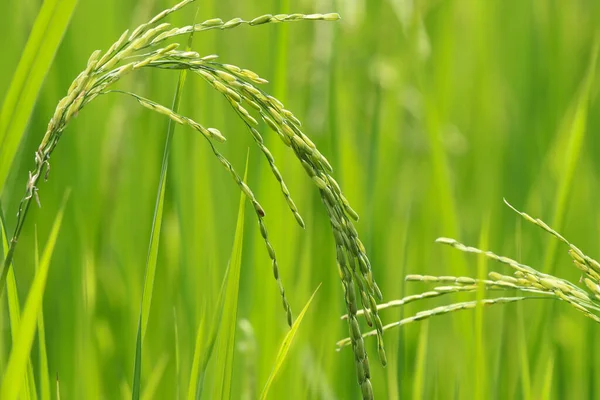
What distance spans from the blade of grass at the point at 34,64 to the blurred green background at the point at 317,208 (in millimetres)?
332

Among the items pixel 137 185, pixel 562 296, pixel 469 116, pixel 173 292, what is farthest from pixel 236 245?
pixel 469 116

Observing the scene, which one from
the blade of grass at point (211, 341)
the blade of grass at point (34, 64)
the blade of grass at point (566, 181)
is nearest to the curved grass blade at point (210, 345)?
the blade of grass at point (211, 341)

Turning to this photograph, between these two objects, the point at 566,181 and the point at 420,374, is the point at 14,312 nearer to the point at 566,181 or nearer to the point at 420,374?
the point at 420,374

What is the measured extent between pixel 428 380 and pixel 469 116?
158 centimetres

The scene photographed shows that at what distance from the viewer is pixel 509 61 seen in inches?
133

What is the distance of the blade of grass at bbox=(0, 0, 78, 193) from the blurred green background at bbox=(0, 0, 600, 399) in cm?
33

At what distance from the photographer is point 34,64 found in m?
1.00

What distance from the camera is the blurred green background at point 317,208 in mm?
1479

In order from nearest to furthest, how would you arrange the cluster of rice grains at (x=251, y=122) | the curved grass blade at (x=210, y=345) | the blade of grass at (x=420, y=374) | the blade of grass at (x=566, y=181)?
the cluster of rice grains at (x=251, y=122), the curved grass blade at (x=210, y=345), the blade of grass at (x=420, y=374), the blade of grass at (x=566, y=181)

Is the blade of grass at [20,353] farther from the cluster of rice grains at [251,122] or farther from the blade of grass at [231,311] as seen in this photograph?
the blade of grass at [231,311]

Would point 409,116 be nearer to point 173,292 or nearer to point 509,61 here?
point 509,61

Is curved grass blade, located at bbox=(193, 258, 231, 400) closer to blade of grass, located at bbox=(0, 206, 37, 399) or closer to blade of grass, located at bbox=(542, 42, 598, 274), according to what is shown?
blade of grass, located at bbox=(0, 206, 37, 399)

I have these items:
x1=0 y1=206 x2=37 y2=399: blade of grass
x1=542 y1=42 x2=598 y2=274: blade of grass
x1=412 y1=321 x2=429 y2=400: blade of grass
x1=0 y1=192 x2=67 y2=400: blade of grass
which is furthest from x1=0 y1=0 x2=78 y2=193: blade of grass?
x1=542 y1=42 x2=598 y2=274: blade of grass

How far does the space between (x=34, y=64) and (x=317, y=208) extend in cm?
133
